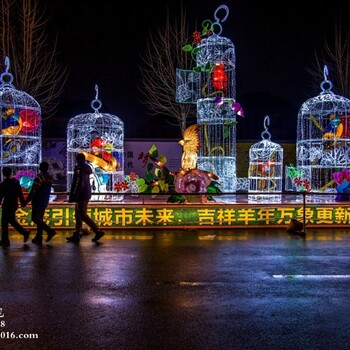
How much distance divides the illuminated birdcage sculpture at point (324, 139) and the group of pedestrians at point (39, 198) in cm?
812

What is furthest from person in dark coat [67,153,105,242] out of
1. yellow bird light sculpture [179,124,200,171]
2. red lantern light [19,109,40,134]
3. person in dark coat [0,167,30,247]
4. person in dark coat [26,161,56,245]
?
yellow bird light sculpture [179,124,200,171]

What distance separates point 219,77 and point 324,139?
3.99m

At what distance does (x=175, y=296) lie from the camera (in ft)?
17.1

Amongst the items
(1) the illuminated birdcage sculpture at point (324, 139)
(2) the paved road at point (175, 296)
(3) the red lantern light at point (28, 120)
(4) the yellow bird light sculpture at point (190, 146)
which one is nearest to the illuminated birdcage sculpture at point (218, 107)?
(4) the yellow bird light sculpture at point (190, 146)

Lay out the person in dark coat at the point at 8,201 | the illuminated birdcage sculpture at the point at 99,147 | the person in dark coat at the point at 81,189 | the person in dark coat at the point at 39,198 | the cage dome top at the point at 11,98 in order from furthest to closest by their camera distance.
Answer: the illuminated birdcage sculpture at the point at 99,147, the cage dome top at the point at 11,98, the person in dark coat at the point at 39,198, the person in dark coat at the point at 81,189, the person in dark coat at the point at 8,201

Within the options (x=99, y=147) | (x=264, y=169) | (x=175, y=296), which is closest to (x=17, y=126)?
(x=99, y=147)

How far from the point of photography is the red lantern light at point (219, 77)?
14.6 m

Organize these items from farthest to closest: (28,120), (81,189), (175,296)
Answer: (28,120) < (81,189) < (175,296)

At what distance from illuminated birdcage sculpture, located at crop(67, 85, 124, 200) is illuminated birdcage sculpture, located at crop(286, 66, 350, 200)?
6059 mm

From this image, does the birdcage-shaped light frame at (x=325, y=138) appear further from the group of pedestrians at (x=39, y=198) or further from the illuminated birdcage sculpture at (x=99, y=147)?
the group of pedestrians at (x=39, y=198)

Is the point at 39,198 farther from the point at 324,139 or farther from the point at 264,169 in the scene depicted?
the point at 324,139

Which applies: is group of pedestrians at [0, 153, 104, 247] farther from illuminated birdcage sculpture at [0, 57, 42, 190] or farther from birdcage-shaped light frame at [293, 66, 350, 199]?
birdcage-shaped light frame at [293, 66, 350, 199]

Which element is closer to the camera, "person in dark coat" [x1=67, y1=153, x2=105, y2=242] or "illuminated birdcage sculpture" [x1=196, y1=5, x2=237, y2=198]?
"person in dark coat" [x1=67, y1=153, x2=105, y2=242]

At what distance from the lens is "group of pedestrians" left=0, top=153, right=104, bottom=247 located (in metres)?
8.49
